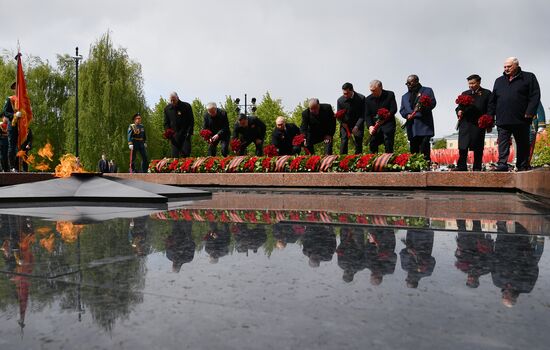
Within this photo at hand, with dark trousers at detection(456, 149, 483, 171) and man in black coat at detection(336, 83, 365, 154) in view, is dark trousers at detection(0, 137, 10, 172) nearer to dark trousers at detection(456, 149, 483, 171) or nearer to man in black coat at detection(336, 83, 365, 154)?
man in black coat at detection(336, 83, 365, 154)

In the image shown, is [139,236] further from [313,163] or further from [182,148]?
[182,148]

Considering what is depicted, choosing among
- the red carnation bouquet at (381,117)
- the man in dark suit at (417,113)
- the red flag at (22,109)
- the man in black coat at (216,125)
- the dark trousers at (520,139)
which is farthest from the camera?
the man in black coat at (216,125)

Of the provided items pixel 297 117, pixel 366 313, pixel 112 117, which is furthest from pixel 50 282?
pixel 297 117

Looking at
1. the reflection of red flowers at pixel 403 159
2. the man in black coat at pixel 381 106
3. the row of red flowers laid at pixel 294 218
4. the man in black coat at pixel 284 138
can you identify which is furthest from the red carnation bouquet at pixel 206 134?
the row of red flowers laid at pixel 294 218

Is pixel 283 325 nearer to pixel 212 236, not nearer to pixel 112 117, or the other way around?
pixel 212 236

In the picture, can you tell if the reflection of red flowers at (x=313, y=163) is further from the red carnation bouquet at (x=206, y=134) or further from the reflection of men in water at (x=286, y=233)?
the reflection of men in water at (x=286, y=233)

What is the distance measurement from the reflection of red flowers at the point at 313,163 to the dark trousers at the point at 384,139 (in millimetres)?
1342

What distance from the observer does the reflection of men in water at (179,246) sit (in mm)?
2321

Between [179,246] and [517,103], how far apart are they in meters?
7.83

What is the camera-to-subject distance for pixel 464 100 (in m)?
9.62

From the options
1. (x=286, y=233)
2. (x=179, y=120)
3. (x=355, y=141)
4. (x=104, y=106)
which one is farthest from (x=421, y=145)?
(x=104, y=106)

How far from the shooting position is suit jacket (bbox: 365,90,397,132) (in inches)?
443

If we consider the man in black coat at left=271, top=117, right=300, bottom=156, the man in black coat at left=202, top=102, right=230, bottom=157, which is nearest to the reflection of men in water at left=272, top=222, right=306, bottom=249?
the man in black coat at left=271, top=117, right=300, bottom=156

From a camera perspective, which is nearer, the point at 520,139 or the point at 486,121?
the point at 520,139
